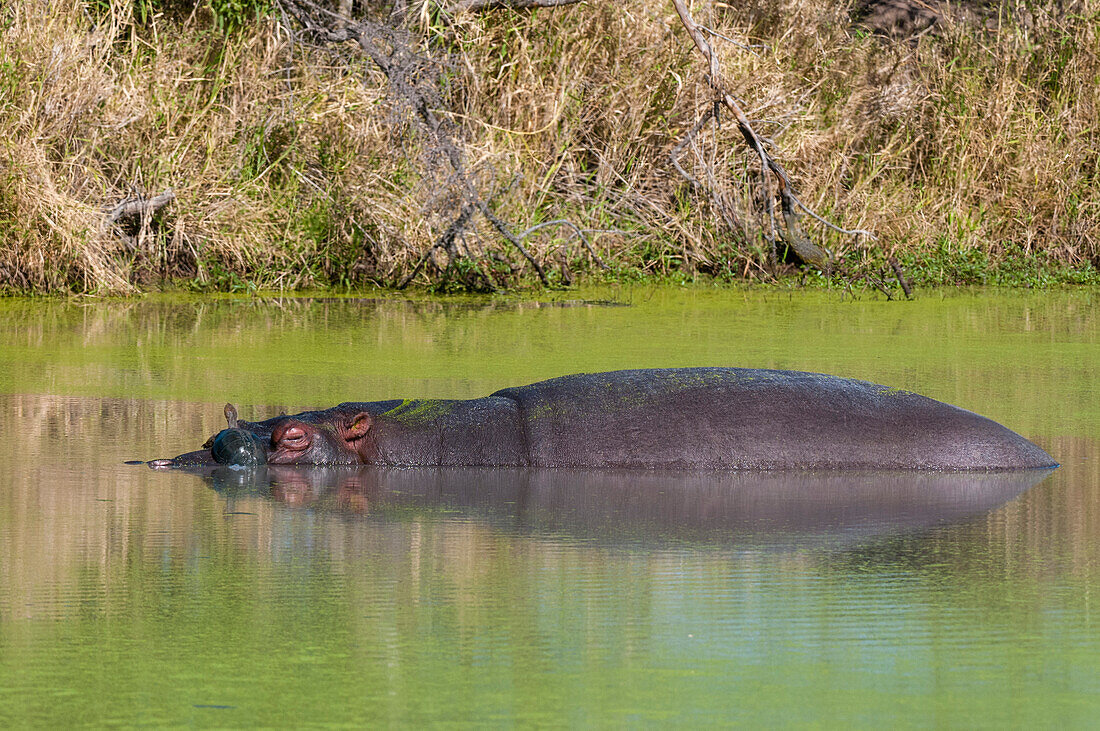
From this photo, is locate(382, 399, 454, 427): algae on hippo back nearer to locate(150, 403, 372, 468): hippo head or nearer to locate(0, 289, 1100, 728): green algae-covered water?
locate(150, 403, 372, 468): hippo head

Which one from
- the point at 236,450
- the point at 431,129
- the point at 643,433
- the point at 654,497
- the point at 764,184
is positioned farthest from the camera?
the point at 764,184

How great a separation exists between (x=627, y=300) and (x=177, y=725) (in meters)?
→ 7.69

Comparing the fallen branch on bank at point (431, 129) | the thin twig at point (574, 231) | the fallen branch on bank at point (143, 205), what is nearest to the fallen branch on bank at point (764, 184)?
the thin twig at point (574, 231)

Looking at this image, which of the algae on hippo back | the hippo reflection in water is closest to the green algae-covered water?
the hippo reflection in water

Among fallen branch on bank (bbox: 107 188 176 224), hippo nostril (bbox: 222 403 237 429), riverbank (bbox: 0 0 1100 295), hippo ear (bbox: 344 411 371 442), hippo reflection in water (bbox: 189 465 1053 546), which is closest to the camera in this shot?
hippo reflection in water (bbox: 189 465 1053 546)

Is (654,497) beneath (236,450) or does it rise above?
beneath

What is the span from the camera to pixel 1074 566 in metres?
3.95

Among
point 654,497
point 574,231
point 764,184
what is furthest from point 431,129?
point 654,497

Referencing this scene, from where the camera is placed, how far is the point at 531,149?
1137 cm

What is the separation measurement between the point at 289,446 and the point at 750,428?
57.3 inches

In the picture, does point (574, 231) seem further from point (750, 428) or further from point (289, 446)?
point (289, 446)

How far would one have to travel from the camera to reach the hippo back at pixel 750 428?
523cm

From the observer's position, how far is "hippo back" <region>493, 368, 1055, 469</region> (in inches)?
206

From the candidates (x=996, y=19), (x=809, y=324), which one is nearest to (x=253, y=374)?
(x=809, y=324)
